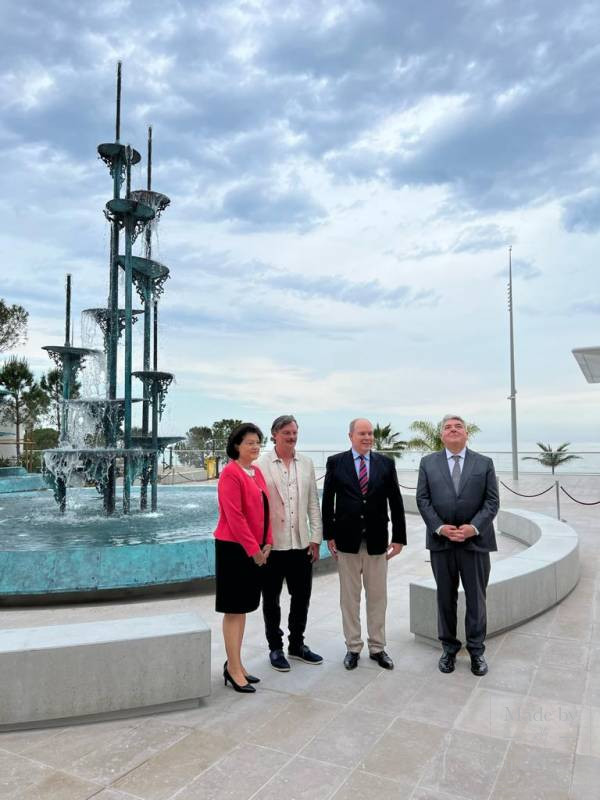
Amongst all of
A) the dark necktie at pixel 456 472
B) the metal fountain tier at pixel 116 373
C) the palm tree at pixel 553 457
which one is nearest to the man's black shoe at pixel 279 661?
the dark necktie at pixel 456 472

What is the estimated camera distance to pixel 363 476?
4051 millimetres

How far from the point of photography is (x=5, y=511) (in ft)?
38.6

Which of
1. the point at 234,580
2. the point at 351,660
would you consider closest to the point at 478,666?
the point at 351,660

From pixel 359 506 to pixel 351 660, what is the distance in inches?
A: 40.2

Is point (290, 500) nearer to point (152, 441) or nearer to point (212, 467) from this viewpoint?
point (152, 441)

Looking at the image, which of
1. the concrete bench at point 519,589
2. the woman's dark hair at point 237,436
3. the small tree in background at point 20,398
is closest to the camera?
the woman's dark hair at point 237,436

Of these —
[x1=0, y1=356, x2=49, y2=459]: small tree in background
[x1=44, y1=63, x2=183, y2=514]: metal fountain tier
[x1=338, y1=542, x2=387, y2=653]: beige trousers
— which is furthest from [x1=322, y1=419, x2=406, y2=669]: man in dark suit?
[x1=0, y1=356, x2=49, y2=459]: small tree in background

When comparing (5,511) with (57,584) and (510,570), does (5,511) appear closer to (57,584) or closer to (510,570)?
(57,584)

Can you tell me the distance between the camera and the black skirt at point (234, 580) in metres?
3.51

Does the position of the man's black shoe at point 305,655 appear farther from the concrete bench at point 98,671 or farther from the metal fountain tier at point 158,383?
the metal fountain tier at point 158,383

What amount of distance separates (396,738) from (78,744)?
62.8 inches

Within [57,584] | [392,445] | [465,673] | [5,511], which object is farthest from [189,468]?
[465,673]

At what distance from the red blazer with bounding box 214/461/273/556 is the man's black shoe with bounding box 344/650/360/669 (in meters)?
1.05

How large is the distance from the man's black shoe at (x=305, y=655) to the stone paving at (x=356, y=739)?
0.07m
